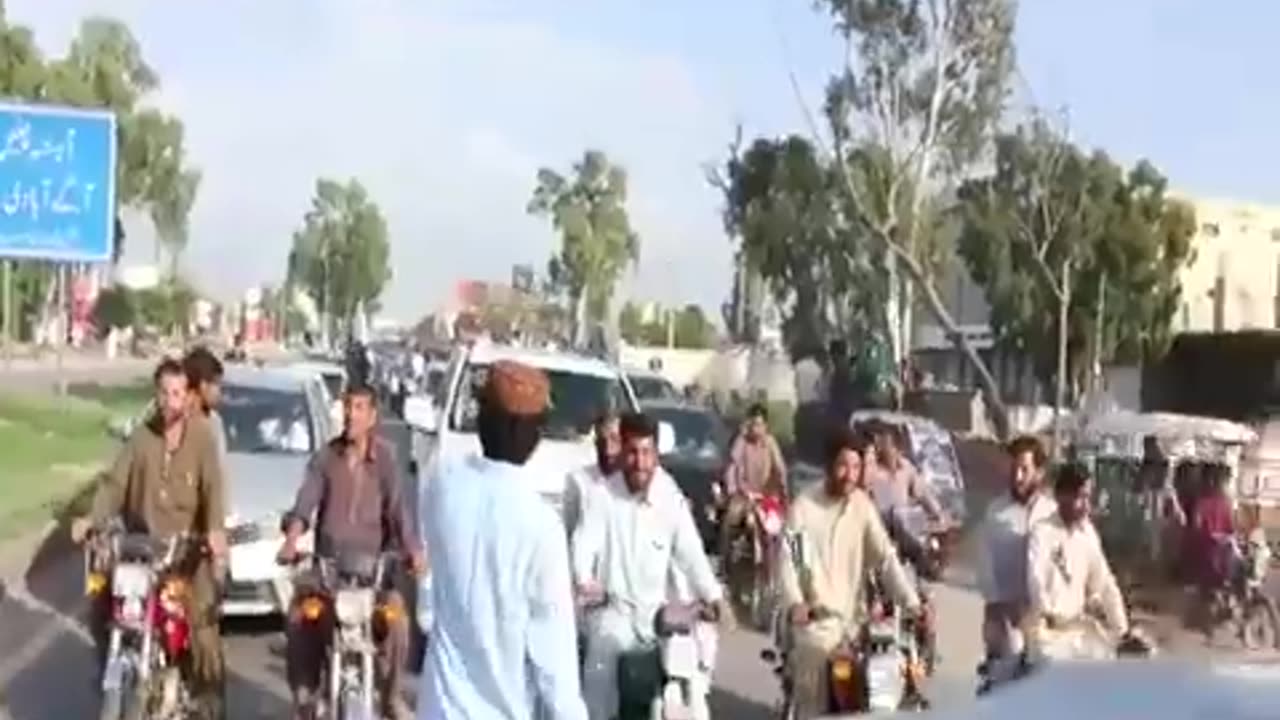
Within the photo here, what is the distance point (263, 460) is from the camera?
634 inches

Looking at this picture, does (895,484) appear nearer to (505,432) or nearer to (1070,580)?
(1070,580)

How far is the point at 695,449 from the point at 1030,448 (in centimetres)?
1261

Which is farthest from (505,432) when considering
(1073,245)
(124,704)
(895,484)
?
(1073,245)

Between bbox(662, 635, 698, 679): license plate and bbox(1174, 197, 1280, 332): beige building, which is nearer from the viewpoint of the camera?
bbox(662, 635, 698, 679): license plate

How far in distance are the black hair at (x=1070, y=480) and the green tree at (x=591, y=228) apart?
85.1m

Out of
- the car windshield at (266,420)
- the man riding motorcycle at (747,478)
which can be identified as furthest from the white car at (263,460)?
the man riding motorcycle at (747,478)

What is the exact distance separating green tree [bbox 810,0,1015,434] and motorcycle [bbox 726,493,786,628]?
3036 centimetres

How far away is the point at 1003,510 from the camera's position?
400 inches

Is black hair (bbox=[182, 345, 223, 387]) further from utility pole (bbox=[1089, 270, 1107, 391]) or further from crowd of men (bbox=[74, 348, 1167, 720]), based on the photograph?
utility pole (bbox=[1089, 270, 1107, 391])

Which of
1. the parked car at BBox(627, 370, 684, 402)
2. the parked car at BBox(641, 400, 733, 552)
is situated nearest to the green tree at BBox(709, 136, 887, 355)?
the parked car at BBox(627, 370, 684, 402)

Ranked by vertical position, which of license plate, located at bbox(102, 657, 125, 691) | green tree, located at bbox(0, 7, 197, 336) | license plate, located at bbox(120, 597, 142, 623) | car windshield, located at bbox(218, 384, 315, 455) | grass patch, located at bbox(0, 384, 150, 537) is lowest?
grass patch, located at bbox(0, 384, 150, 537)

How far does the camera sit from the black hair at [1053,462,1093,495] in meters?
9.66

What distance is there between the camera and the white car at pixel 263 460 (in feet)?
48.3

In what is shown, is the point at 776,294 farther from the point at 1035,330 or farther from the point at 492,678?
the point at 492,678
